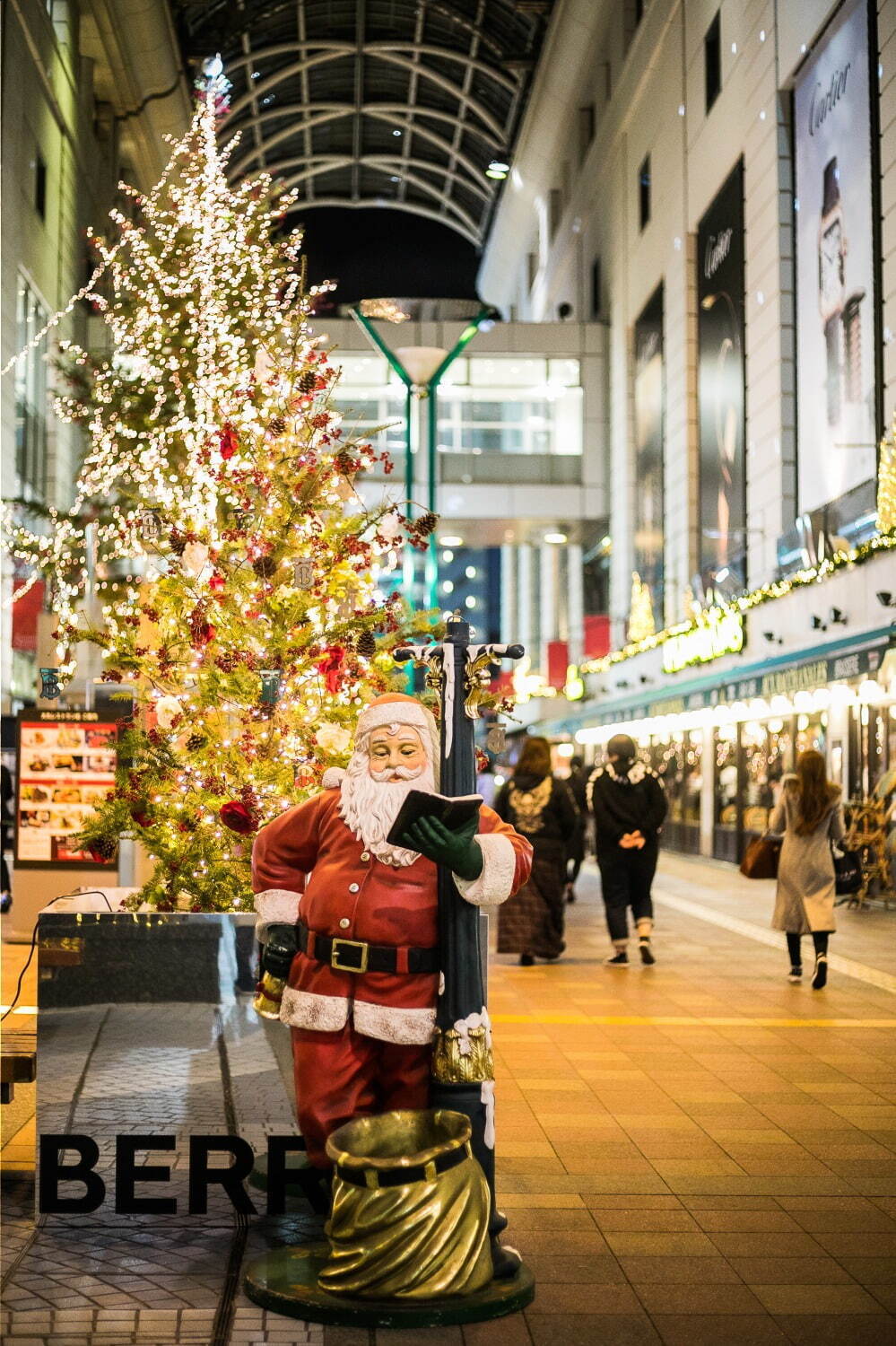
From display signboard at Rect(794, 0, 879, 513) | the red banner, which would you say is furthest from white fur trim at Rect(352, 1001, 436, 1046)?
the red banner

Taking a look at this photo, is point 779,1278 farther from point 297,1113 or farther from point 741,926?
point 741,926

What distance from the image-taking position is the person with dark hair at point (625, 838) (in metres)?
12.2

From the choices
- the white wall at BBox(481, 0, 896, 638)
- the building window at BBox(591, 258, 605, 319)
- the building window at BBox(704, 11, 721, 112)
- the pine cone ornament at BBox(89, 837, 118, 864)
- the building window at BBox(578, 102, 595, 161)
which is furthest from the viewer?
the building window at BBox(578, 102, 595, 161)

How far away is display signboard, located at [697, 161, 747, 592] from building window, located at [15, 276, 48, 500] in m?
11.1

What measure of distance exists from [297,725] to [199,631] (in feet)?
1.91

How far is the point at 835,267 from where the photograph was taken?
67.3 ft

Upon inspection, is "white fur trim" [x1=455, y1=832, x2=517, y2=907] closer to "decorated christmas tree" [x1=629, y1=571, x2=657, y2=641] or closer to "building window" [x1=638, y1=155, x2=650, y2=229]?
"decorated christmas tree" [x1=629, y1=571, x2=657, y2=641]

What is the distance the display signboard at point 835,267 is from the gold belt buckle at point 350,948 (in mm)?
14995

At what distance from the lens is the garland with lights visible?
17.5 meters

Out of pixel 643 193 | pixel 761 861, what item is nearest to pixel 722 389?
pixel 643 193

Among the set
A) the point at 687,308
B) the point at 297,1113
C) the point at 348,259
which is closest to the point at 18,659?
the point at 687,308

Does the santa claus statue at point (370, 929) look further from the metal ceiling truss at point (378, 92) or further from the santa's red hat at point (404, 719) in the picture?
the metal ceiling truss at point (378, 92)

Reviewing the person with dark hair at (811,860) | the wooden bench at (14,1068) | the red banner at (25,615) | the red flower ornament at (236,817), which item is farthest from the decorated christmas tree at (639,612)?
the wooden bench at (14,1068)

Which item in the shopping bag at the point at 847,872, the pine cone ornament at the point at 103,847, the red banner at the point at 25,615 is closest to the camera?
the pine cone ornament at the point at 103,847
